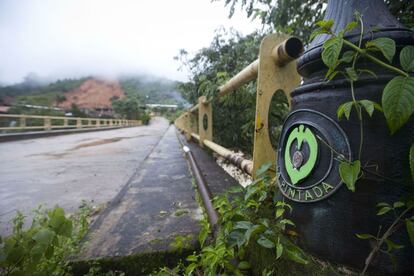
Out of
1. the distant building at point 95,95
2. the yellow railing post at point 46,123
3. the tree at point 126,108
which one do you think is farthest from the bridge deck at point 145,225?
the distant building at point 95,95

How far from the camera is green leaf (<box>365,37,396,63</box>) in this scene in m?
0.50

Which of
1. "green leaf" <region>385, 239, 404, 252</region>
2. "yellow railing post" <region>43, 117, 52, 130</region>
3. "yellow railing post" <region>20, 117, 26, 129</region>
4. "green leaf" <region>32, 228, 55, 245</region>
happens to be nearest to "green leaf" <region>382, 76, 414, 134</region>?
"green leaf" <region>385, 239, 404, 252</region>

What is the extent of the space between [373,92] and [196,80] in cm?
390

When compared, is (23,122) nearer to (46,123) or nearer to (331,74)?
(46,123)

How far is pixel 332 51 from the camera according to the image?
55 cm

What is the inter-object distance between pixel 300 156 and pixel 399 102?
0.26m

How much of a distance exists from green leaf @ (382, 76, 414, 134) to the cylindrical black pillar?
0.27 ft

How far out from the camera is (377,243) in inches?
21.1

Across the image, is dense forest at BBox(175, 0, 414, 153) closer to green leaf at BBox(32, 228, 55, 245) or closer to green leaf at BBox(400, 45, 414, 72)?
green leaf at BBox(400, 45, 414, 72)

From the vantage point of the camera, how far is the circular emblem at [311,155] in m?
0.60

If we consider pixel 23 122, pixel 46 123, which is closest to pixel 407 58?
pixel 23 122

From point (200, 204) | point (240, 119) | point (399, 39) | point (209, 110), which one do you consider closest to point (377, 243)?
point (399, 39)

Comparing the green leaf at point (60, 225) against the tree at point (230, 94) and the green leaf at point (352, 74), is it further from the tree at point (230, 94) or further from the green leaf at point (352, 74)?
the tree at point (230, 94)

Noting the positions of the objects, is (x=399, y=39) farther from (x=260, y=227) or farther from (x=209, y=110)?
(x=209, y=110)
